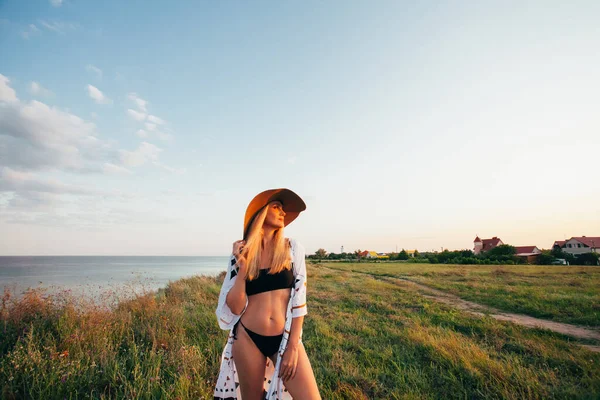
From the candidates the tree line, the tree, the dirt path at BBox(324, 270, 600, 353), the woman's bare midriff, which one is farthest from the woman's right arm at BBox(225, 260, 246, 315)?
the tree

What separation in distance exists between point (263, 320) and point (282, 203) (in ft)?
3.83

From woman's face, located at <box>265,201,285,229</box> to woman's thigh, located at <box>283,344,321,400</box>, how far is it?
1.18m

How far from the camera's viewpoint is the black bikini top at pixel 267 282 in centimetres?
244

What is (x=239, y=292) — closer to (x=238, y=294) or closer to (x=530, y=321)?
(x=238, y=294)

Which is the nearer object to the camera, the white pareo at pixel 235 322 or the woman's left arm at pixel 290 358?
the woman's left arm at pixel 290 358

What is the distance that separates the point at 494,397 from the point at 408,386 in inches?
42.7

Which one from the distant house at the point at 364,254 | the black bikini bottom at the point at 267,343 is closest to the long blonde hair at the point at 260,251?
the black bikini bottom at the point at 267,343

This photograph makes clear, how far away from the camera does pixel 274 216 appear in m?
2.73

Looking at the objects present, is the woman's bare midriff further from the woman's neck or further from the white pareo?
the woman's neck

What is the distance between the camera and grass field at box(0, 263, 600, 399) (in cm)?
352

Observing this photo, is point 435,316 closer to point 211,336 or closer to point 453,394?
point 453,394

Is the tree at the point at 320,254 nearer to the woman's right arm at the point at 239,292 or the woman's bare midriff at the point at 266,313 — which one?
the woman's bare midriff at the point at 266,313

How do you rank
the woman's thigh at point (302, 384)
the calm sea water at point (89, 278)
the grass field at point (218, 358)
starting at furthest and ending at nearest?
the calm sea water at point (89, 278) → the grass field at point (218, 358) → the woman's thigh at point (302, 384)

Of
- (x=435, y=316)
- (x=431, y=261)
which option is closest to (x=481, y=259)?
(x=431, y=261)
